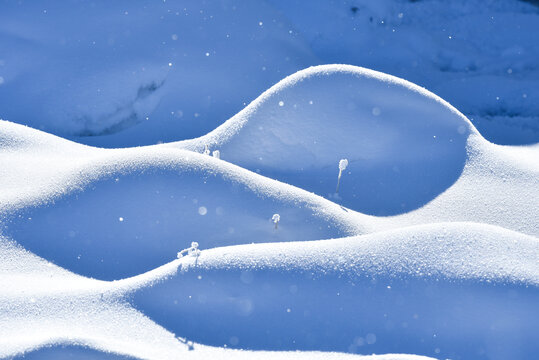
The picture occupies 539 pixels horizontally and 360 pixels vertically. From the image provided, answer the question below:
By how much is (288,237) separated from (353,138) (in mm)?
1122

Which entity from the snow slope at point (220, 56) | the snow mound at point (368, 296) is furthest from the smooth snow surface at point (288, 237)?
the snow slope at point (220, 56)

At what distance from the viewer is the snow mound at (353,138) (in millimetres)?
3650

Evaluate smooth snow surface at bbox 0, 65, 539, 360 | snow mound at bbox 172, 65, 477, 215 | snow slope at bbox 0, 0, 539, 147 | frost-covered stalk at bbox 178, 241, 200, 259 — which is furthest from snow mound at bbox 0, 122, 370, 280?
snow slope at bbox 0, 0, 539, 147

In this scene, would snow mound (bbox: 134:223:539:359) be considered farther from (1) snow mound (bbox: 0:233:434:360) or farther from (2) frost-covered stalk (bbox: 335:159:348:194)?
(2) frost-covered stalk (bbox: 335:159:348:194)

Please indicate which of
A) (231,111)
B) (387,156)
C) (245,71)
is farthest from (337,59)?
(387,156)

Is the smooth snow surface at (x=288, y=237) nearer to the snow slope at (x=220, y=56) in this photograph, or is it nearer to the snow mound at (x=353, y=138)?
the snow mound at (x=353, y=138)

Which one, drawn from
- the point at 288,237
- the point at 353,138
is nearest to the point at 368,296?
the point at 288,237

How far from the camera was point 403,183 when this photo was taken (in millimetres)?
3668

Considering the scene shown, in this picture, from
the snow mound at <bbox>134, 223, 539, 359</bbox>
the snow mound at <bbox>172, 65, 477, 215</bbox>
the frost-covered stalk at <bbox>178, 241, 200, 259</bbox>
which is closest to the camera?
the snow mound at <bbox>134, 223, 539, 359</bbox>

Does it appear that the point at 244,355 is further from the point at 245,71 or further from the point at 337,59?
the point at 337,59

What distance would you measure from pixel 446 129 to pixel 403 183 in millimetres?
617

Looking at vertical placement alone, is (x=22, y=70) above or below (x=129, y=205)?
above

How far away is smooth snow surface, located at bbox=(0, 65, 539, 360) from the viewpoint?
239 cm

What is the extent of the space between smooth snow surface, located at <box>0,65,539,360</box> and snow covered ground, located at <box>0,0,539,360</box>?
0.04 feet
